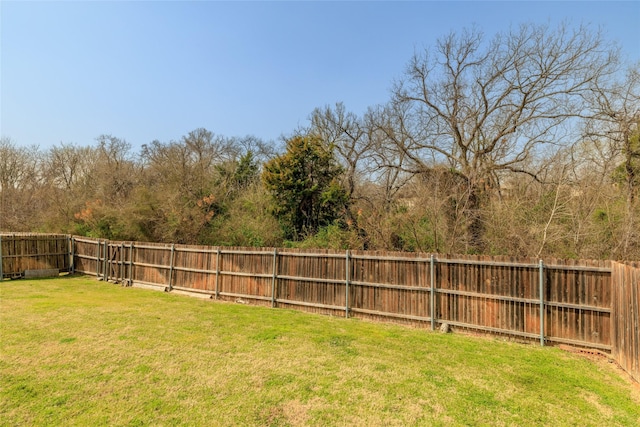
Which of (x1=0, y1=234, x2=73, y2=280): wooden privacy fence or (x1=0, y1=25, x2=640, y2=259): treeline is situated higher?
Answer: (x1=0, y1=25, x2=640, y2=259): treeline

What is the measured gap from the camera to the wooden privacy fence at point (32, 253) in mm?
12477

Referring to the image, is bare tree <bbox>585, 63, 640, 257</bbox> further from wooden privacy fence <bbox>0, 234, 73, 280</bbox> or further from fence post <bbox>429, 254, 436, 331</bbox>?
wooden privacy fence <bbox>0, 234, 73, 280</bbox>

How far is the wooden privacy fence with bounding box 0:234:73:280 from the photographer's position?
12477 millimetres

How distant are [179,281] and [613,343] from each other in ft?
34.8

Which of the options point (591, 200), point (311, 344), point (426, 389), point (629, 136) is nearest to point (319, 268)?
point (311, 344)

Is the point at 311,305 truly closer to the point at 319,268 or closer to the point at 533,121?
the point at 319,268

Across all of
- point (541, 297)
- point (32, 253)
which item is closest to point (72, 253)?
point (32, 253)

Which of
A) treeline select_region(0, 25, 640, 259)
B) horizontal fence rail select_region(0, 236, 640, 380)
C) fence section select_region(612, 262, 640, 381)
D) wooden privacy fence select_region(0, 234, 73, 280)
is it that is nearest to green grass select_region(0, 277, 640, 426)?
fence section select_region(612, 262, 640, 381)

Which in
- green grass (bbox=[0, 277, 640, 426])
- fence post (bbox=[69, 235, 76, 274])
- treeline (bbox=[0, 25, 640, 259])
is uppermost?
Answer: treeline (bbox=[0, 25, 640, 259])

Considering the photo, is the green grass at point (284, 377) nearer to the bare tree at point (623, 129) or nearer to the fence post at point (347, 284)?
the fence post at point (347, 284)

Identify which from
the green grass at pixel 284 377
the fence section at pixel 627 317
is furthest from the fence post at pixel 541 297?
the fence section at pixel 627 317

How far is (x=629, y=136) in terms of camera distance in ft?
29.0

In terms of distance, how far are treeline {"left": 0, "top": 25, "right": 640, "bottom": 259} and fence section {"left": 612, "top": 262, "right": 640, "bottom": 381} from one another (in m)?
3.14

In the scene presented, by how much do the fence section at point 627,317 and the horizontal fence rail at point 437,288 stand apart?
0.05 feet
